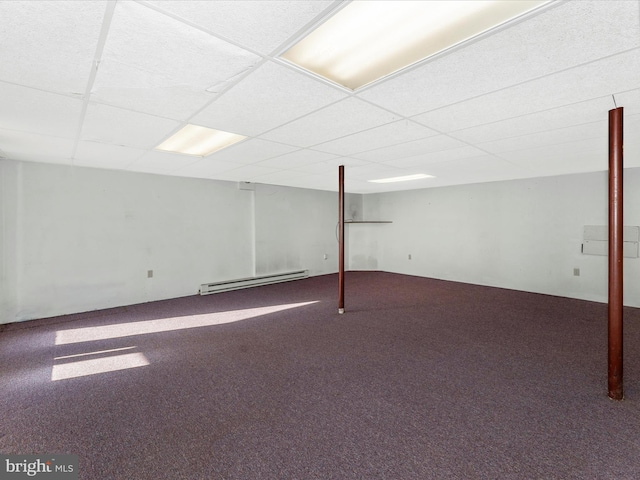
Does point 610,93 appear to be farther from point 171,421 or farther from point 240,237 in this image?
point 240,237

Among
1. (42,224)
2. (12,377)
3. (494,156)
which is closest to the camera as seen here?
(12,377)

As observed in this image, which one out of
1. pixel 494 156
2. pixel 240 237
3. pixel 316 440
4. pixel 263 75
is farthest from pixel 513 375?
pixel 240 237

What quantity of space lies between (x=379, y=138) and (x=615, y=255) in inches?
80.3

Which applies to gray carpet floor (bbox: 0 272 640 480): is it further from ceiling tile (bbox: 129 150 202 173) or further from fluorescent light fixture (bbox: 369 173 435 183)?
fluorescent light fixture (bbox: 369 173 435 183)

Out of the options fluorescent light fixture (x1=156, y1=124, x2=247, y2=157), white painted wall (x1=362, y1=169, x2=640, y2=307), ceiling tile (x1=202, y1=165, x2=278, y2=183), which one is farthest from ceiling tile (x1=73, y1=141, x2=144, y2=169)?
white painted wall (x1=362, y1=169, x2=640, y2=307)

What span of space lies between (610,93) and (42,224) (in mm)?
6058

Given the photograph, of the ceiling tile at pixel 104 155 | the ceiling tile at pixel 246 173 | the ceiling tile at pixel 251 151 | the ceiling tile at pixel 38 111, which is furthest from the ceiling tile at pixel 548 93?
the ceiling tile at pixel 104 155

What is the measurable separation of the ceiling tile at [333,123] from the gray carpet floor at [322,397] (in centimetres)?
211

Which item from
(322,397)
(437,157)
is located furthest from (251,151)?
(322,397)

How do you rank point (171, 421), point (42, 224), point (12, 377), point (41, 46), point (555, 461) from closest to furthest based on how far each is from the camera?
1. point (41, 46)
2. point (555, 461)
3. point (171, 421)
4. point (12, 377)
5. point (42, 224)

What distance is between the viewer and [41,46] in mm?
1433

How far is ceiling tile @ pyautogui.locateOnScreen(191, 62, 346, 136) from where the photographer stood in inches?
69.0

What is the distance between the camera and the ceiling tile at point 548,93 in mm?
1639

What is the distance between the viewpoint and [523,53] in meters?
1.50
